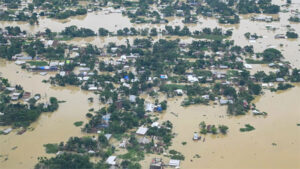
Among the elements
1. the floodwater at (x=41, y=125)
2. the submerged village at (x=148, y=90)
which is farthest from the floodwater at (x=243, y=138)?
the floodwater at (x=41, y=125)

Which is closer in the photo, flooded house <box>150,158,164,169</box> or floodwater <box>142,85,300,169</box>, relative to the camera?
flooded house <box>150,158,164,169</box>

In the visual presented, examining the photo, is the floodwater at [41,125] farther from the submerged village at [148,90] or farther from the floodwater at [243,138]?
the floodwater at [243,138]

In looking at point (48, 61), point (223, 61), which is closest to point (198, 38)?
point (223, 61)

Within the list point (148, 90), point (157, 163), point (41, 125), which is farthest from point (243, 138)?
point (41, 125)

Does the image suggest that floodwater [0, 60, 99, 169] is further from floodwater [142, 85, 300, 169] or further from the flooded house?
floodwater [142, 85, 300, 169]

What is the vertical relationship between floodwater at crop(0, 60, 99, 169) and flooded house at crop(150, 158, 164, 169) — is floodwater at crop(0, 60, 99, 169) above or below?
above

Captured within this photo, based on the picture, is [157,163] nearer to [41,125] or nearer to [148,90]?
[148,90]

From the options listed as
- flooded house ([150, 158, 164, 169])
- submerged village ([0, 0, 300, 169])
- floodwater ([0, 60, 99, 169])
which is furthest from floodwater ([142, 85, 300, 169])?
floodwater ([0, 60, 99, 169])
